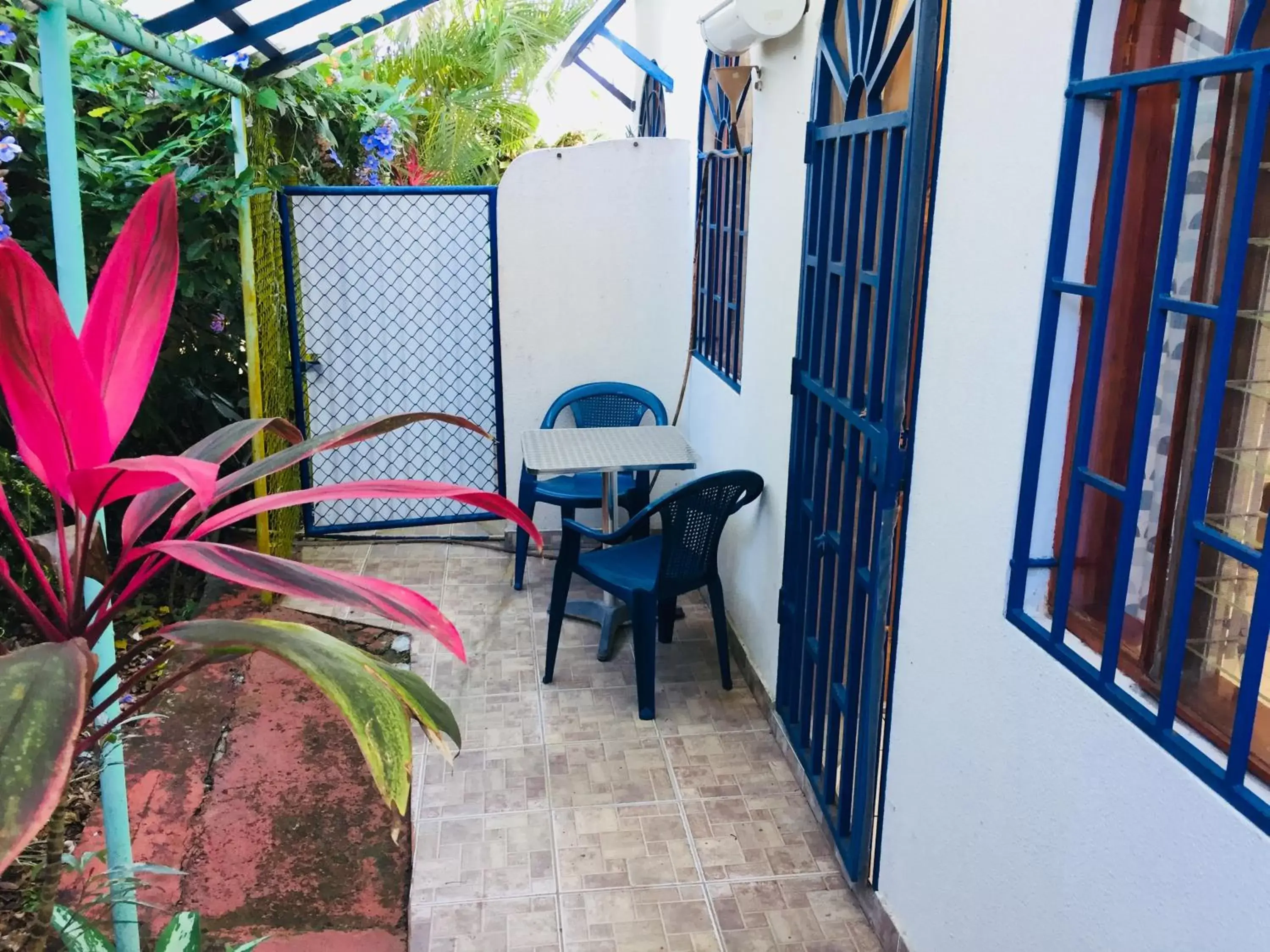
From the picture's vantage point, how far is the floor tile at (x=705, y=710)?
3330mm

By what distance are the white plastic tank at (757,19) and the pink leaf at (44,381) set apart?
2.28 meters

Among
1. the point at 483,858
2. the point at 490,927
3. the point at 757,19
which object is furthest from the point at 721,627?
the point at 757,19

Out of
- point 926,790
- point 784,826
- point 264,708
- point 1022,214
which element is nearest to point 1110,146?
point 1022,214

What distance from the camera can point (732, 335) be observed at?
4.00 meters

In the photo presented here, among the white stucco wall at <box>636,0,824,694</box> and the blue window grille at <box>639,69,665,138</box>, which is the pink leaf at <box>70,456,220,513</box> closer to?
the white stucco wall at <box>636,0,824,694</box>

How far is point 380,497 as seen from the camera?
1196 millimetres

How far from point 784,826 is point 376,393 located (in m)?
3.13

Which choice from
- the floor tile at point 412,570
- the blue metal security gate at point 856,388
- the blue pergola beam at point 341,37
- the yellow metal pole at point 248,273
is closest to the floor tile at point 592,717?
the blue metal security gate at point 856,388

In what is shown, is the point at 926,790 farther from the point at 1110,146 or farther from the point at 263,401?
the point at 263,401

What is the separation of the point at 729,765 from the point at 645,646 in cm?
48

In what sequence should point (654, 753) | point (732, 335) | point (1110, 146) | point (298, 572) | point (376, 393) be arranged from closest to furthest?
1. point (298, 572)
2. point (1110, 146)
3. point (654, 753)
4. point (732, 335)
5. point (376, 393)

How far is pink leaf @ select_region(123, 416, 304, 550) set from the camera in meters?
1.28

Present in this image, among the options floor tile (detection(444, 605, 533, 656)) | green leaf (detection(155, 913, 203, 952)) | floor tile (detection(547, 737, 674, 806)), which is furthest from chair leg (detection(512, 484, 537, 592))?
green leaf (detection(155, 913, 203, 952))

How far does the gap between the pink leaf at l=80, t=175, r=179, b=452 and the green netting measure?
2689 millimetres
